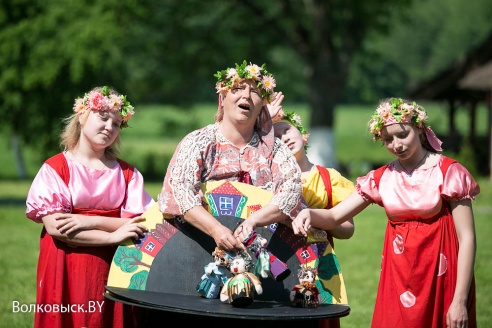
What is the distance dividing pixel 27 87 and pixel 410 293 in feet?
69.7

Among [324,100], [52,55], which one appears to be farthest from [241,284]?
[324,100]

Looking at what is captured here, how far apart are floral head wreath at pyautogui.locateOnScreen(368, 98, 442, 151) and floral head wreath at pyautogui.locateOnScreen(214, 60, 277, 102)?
0.63m

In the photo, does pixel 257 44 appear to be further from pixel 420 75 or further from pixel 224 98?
pixel 420 75

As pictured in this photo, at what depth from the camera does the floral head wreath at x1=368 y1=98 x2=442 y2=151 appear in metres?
5.29

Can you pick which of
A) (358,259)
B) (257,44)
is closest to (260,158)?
(358,259)

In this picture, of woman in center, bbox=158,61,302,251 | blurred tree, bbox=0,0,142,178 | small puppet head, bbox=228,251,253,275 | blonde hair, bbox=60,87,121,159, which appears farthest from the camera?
blurred tree, bbox=0,0,142,178

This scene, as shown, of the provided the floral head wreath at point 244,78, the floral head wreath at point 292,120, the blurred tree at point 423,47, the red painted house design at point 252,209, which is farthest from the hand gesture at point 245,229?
the blurred tree at point 423,47

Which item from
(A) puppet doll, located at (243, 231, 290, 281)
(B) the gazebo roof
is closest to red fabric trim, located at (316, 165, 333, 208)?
(A) puppet doll, located at (243, 231, 290, 281)

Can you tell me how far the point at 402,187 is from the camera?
528cm

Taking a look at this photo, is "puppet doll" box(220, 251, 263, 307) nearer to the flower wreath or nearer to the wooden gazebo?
the flower wreath

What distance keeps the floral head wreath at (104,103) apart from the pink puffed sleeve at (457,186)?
2021 millimetres

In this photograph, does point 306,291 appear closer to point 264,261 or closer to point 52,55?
point 264,261

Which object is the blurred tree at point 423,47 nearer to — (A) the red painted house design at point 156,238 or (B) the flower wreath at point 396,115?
(B) the flower wreath at point 396,115

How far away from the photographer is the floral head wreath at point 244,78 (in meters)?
5.43
